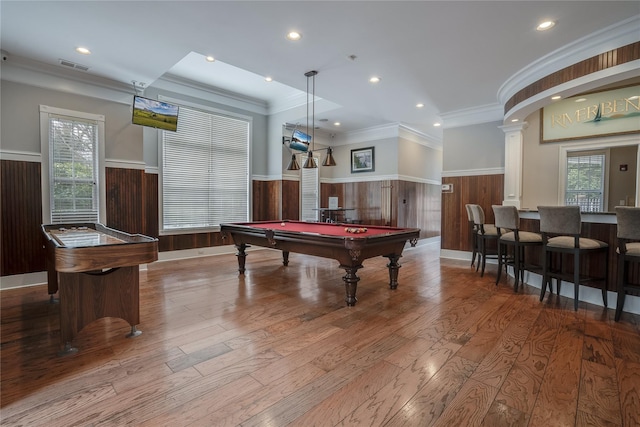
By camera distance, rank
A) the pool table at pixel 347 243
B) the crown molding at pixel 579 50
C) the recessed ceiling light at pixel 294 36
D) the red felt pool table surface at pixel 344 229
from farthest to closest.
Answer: the red felt pool table surface at pixel 344 229, the recessed ceiling light at pixel 294 36, the pool table at pixel 347 243, the crown molding at pixel 579 50

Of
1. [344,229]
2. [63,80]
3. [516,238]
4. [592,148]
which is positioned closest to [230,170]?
[63,80]

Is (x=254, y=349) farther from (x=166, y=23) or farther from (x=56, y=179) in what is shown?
(x=56, y=179)

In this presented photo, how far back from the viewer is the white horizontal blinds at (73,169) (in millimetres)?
4281

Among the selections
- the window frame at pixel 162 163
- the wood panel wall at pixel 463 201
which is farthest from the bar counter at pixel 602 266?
the window frame at pixel 162 163

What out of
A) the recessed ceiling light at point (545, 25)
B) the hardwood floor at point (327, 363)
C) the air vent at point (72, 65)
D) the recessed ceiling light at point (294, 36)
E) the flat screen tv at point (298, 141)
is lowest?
the hardwood floor at point (327, 363)

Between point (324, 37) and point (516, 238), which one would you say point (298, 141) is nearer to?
point (324, 37)

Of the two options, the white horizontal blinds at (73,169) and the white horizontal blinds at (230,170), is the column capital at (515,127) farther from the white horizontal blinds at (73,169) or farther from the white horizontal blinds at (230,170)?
the white horizontal blinds at (73,169)

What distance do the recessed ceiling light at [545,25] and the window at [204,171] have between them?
216 inches

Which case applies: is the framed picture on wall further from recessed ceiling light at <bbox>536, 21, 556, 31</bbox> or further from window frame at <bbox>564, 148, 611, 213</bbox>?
recessed ceiling light at <bbox>536, 21, 556, 31</bbox>

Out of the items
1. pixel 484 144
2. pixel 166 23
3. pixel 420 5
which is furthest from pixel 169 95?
pixel 484 144

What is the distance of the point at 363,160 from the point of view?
318 inches

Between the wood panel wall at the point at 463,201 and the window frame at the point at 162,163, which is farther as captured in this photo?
the wood panel wall at the point at 463,201

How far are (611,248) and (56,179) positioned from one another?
7096 mm

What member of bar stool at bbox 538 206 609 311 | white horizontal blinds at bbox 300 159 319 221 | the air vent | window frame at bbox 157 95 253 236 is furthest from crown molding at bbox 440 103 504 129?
the air vent
